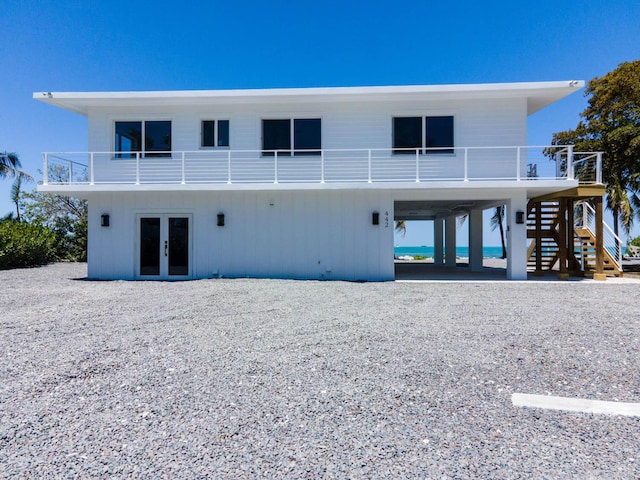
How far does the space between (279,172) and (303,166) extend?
0.77 m

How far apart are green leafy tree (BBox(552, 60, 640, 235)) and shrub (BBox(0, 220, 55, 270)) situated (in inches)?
968

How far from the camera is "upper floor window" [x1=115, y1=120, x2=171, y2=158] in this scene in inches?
446

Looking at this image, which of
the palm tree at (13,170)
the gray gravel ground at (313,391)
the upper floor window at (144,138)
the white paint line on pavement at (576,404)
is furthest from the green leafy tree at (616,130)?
the palm tree at (13,170)

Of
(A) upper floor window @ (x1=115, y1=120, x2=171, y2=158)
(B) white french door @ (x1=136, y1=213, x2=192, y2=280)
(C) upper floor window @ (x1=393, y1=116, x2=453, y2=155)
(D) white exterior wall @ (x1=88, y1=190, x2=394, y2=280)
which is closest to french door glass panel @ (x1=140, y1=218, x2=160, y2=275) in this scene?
(B) white french door @ (x1=136, y1=213, x2=192, y2=280)

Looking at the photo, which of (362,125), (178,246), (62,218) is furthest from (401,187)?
(62,218)

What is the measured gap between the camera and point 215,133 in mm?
11336

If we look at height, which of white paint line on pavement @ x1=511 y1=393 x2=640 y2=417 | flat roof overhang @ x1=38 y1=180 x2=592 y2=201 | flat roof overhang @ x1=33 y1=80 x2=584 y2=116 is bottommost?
white paint line on pavement @ x1=511 y1=393 x2=640 y2=417

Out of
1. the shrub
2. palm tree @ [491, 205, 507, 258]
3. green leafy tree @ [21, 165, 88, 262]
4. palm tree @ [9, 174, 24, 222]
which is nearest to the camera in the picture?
the shrub

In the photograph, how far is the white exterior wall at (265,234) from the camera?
10.9 meters

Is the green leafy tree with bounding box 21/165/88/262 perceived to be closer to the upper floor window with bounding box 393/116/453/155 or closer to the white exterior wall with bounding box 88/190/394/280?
the white exterior wall with bounding box 88/190/394/280

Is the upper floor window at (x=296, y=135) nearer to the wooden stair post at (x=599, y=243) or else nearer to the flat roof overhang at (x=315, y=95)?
the flat roof overhang at (x=315, y=95)

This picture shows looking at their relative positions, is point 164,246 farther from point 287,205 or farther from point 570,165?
point 570,165

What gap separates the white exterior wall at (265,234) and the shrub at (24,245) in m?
6.99

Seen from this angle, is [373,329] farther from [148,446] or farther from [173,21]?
[173,21]
